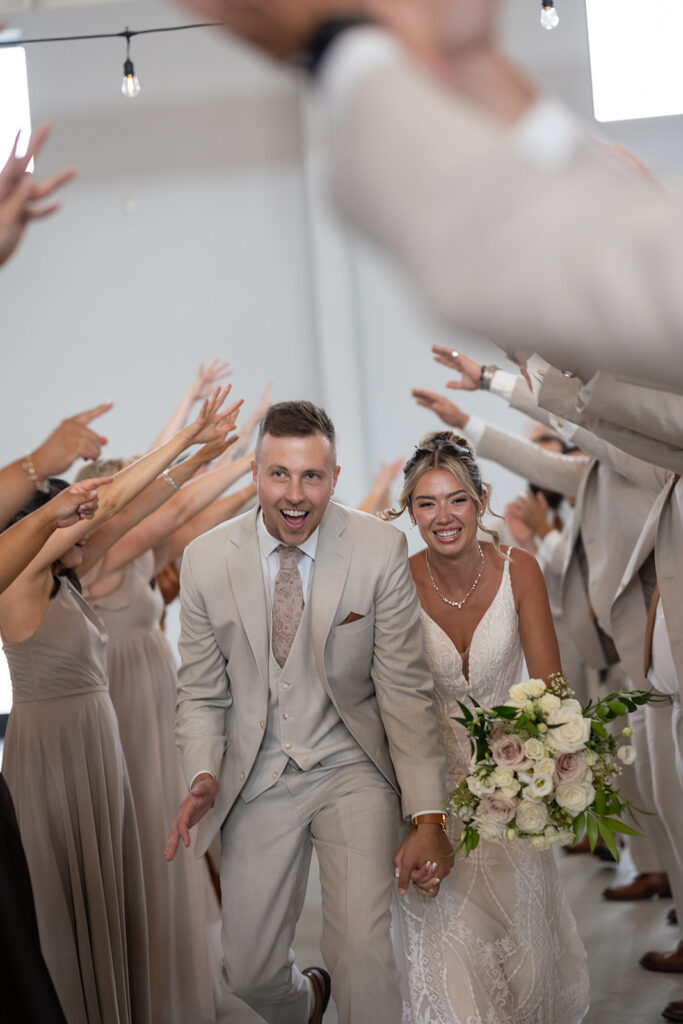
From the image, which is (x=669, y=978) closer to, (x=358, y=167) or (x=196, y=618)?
(x=196, y=618)

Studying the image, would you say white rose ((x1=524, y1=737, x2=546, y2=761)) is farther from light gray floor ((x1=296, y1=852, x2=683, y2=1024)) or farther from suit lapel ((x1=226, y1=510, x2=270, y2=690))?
light gray floor ((x1=296, y1=852, x2=683, y2=1024))

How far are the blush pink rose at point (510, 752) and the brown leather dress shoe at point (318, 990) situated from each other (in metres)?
1.50

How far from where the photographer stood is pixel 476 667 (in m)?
3.83

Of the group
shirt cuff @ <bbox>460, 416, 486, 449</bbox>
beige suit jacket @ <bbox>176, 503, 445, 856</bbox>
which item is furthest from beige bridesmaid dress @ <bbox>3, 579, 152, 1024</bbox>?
shirt cuff @ <bbox>460, 416, 486, 449</bbox>

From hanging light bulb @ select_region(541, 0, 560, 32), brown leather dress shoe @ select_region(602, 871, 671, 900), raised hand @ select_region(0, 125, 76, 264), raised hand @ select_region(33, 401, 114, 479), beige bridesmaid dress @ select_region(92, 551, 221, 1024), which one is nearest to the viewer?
raised hand @ select_region(0, 125, 76, 264)

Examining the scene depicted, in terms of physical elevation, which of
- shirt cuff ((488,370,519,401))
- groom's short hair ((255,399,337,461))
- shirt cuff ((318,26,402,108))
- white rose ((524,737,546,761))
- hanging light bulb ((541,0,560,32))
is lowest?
white rose ((524,737,546,761))

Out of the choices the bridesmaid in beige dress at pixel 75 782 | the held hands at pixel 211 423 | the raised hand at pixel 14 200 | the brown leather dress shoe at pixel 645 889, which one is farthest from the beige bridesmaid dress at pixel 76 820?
the brown leather dress shoe at pixel 645 889

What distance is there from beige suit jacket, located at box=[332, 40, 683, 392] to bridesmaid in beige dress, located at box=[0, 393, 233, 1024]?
2867 mm

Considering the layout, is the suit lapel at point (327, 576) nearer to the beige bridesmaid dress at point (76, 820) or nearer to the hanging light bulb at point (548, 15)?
the beige bridesmaid dress at point (76, 820)

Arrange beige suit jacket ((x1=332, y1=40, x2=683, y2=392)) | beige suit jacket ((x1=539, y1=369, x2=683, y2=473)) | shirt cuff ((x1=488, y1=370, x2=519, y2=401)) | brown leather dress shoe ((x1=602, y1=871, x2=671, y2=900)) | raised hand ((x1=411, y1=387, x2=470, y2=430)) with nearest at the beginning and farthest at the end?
beige suit jacket ((x1=332, y1=40, x2=683, y2=392)) < beige suit jacket ((x1=539, y1=369, x2=683, y2=473)) < raised hand ((x1=411, y1=387, x2=470, y2=430)) < shirt cuff ((x1=488, y1=370, x2=519, y2=401)) < brown leather dress shoe ((x1=602, y1=871, x2=671, y2=900))

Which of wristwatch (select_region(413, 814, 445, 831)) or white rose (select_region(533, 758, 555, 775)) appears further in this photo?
wristwatch (select_region(413, 814, 445, 831))

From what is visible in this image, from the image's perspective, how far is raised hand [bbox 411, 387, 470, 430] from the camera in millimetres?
4719

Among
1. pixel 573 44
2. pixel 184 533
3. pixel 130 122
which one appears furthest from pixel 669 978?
pixel 130 122

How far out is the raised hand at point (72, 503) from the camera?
3.01m
